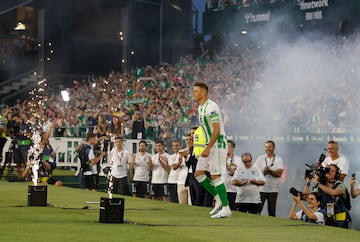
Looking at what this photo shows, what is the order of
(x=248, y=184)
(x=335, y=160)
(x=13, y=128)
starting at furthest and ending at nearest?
(x=13, y=128) → (x=248, y=184) → (x=335, y=160)

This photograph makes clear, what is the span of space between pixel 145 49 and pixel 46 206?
31.1 metres

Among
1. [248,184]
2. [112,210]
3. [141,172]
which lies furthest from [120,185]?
[112,210]

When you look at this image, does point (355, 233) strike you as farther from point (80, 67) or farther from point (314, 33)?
point (80, 67)

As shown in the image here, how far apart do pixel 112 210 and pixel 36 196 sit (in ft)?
9.81

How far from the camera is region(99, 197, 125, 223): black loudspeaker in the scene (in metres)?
11.7

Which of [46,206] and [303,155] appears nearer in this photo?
[46,206]

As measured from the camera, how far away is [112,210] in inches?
463

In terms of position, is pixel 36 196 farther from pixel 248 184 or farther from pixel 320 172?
pixel 320 172

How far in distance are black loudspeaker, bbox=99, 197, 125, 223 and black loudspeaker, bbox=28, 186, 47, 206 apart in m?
2.81

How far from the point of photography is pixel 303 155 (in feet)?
75.6

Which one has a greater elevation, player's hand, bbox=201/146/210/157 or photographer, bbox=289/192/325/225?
player's hand, bbox=201/146/210/157

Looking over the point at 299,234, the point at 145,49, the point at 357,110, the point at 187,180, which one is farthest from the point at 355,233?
the point at 145,49

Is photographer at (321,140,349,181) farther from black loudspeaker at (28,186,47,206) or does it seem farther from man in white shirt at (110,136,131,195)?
man in white shirt at (110,136,131,195)

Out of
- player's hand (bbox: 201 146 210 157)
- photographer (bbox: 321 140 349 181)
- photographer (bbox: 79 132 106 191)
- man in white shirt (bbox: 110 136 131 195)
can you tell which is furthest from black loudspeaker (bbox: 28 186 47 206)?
photographer (bbox: 79 132 106 191)
